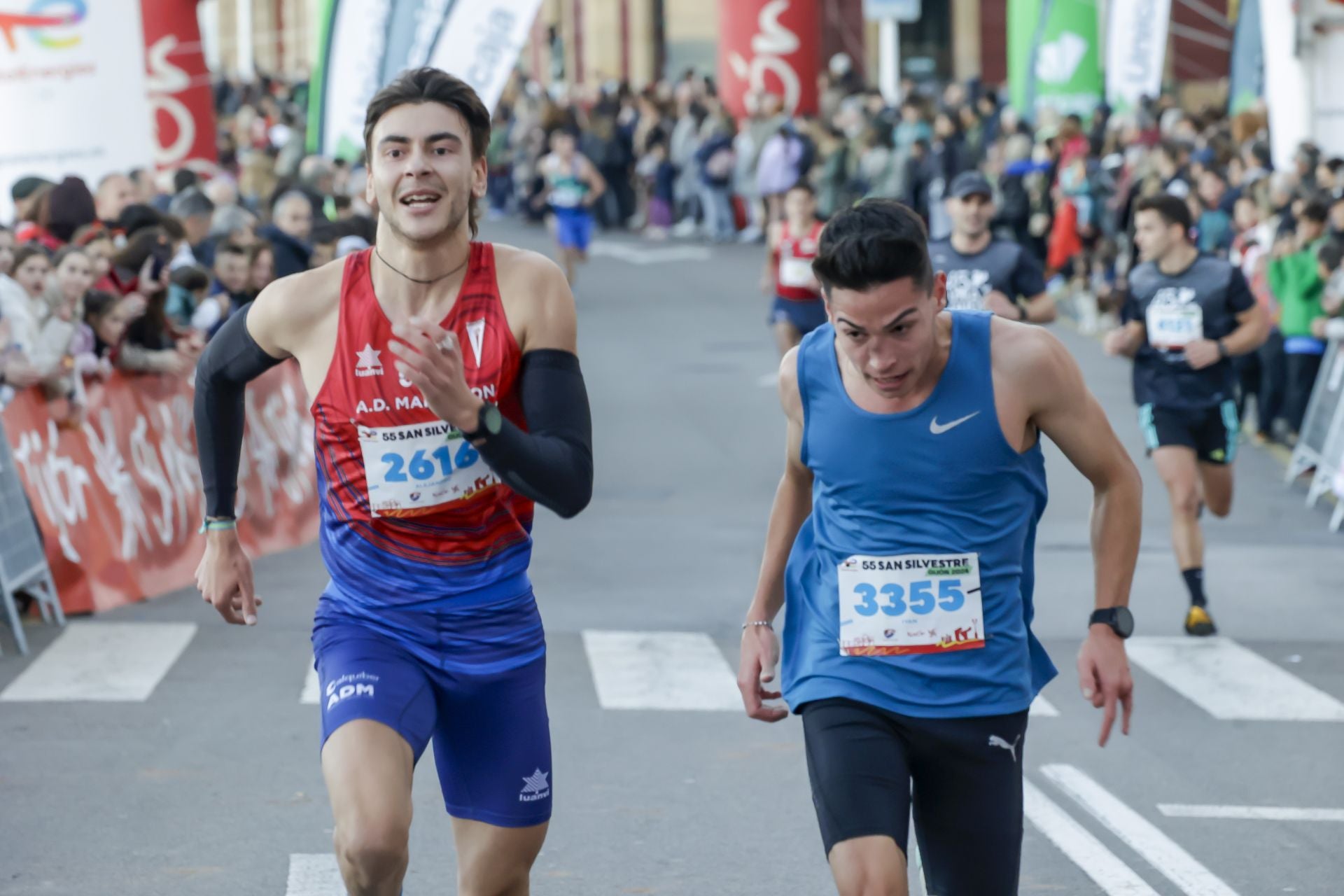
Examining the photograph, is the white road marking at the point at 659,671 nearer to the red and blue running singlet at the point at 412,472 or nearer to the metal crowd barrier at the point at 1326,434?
the red and blue running singlet at the point at 412,472

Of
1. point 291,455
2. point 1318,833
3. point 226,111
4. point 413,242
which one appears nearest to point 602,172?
point 226,111

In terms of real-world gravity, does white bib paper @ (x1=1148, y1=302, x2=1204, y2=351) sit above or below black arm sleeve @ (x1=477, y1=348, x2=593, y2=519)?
below

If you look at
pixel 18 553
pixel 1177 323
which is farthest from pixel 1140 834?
pixel 18 553

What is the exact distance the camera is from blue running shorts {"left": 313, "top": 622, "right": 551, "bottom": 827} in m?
4.70

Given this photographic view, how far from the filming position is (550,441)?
441cm

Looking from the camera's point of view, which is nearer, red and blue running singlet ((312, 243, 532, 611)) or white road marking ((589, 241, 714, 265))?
red and blue running singlet ((312, 243, 532, 611))

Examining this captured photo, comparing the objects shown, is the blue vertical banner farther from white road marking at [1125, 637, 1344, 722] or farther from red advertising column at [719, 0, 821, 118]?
white road marking at [1125, 637, 1344, 722]

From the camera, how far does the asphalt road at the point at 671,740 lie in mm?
6793

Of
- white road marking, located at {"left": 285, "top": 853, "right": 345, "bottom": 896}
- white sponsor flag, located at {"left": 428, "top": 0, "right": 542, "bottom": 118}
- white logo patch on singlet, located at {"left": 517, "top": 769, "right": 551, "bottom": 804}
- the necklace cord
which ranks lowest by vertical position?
white road marking, located at {"left": 285, "top": 853, "right": 345, "bottom": 896}

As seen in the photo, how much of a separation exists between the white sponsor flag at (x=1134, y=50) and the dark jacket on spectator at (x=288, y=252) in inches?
577

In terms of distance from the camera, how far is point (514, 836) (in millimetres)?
4828

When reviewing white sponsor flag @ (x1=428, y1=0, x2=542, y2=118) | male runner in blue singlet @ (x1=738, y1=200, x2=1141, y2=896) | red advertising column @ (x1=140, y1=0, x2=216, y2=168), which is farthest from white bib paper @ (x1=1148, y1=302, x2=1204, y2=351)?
red advertising column @ (x1=140, y1=0, x2=216, y2=168)

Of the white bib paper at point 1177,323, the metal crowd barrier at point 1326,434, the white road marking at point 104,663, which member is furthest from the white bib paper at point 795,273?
the white road marking at point 104,663

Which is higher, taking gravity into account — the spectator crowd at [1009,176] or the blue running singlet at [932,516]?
the blue running singlet at [932,516]
